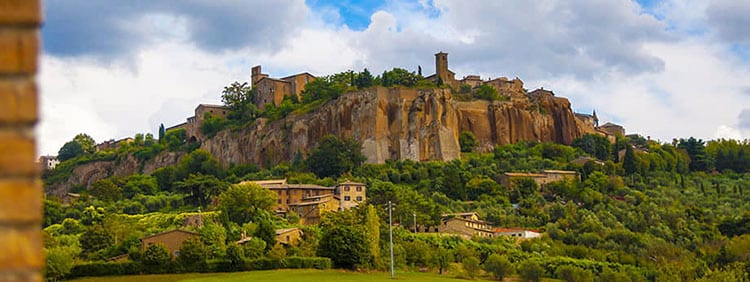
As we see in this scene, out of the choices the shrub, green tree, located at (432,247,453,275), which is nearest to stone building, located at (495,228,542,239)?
green tree, located at (432,247,453,275)

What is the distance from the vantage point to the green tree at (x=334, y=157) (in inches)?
4648

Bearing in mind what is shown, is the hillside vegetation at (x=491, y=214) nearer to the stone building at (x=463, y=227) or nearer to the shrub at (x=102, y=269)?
the shrub at (x=102, y=269)

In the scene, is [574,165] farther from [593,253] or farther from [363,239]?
[363,239]

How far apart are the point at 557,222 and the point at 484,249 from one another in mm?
16989

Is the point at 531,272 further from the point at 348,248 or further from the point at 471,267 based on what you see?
the point at 348,248

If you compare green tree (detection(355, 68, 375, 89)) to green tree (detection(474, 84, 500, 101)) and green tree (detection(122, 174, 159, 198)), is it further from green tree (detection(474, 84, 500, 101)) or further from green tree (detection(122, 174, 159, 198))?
green tree (detection(122, 174, 159, 198))

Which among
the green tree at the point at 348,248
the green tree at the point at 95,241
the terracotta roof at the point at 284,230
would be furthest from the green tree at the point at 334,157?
the green tree at the point at 348,248

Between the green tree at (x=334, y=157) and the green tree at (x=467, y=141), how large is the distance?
17.4 meters

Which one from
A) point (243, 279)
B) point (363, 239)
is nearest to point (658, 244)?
point (363, 239)

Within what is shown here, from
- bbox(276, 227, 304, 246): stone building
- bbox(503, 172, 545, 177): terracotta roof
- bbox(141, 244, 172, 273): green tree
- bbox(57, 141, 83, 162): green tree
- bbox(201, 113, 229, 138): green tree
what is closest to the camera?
bbox(141, 244, 172, 273): green tree

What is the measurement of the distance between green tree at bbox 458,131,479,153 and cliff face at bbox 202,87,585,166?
4.59 ft

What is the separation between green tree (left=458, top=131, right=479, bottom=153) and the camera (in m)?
132

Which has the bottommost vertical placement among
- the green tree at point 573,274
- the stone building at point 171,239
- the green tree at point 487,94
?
the green tree at point 573,274

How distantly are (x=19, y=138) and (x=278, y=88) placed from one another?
148045mm
